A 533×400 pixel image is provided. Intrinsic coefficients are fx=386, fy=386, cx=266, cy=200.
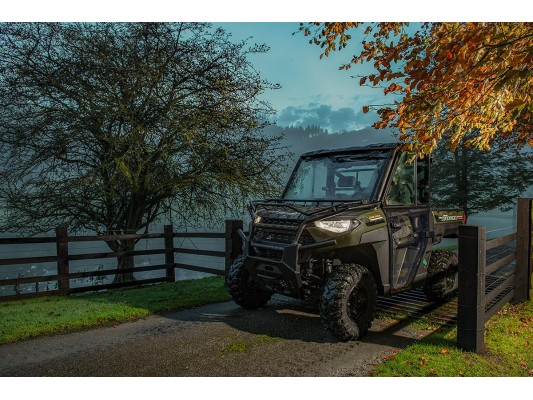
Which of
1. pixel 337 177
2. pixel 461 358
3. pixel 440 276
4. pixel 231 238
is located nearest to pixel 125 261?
pixel 231 238

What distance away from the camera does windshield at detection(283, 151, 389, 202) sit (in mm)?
4988

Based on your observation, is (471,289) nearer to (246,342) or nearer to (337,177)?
(337,177)

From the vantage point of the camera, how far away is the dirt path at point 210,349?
3789mm

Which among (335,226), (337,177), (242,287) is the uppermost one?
(337,177)

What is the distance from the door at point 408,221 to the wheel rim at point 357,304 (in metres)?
0.44

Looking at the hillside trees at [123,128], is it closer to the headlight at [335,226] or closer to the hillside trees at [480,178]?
the headlight at [335,226]

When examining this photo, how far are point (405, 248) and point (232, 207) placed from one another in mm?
6768

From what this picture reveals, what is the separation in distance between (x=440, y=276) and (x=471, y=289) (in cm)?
179

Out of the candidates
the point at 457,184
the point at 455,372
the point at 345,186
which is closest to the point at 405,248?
the point at 345,186

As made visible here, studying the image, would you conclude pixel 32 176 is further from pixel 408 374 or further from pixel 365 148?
pixel 408 374

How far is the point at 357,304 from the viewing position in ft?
15.2

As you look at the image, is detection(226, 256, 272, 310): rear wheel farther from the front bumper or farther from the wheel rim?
the wheel rim

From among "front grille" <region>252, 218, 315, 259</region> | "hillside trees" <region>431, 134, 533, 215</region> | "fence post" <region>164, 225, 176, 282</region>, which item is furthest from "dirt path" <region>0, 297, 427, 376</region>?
"hillside trees" <region>431, 134, 533, 215</region>

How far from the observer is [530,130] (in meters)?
12.7
